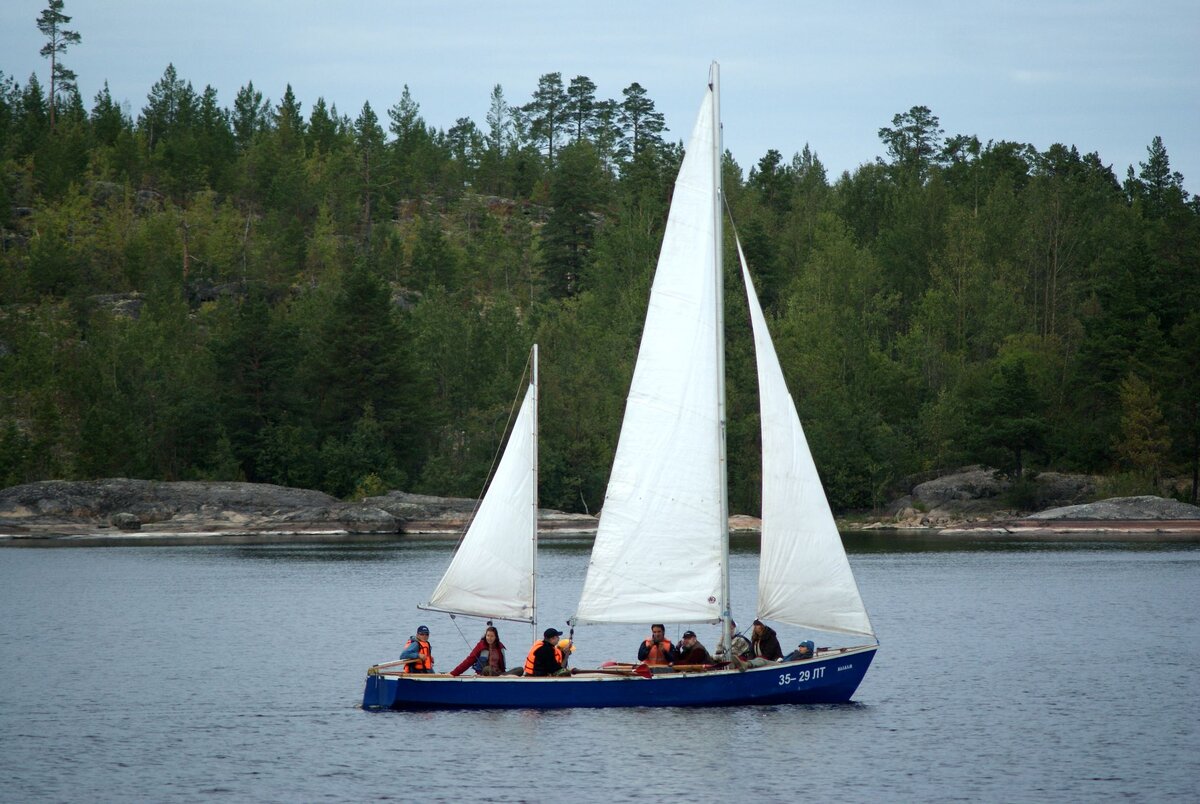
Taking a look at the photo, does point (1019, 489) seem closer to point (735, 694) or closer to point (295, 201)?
point (735, 694)

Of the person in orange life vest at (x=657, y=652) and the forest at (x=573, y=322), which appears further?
the forest at (x=573, y=322)

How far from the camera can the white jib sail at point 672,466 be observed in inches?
1200

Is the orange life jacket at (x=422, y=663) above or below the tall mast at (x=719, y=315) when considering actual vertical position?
below

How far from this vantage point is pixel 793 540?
104ft

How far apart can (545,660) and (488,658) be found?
1925 mm

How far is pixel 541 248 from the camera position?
16250 cm

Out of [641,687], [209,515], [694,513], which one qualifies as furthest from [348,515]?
[694,513]

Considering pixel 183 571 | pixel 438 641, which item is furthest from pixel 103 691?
pixel 183 571

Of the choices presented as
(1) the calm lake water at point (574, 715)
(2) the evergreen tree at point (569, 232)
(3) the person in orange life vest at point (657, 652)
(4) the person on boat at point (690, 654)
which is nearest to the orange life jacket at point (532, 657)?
(1) the calm lake water at point (574, 715)

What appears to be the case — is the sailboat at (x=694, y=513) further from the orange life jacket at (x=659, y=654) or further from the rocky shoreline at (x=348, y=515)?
the rocky shoreline at (x=348, y=515)

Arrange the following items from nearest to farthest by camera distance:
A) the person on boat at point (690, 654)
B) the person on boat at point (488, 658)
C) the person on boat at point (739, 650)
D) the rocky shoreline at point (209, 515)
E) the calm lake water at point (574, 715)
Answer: the calm lake water at point (574, 715)
the person on boat at point (739, 650)
the person on boat at point (690, 654)
the person on boat at point (488, 658)
the rocky shoreline at point (209, 515)

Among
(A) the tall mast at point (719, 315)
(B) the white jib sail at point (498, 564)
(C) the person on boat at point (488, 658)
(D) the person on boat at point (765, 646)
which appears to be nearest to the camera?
(A) the tall mast at point (719, 315)

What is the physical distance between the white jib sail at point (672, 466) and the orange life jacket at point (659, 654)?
6.03ft

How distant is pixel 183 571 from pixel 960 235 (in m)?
85.2
